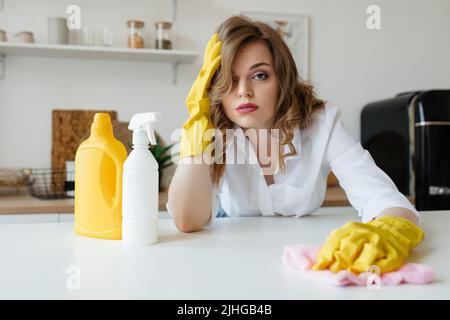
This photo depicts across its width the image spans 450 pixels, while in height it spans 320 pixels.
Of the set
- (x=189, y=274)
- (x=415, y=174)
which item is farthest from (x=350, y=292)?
(x=415, y=174)

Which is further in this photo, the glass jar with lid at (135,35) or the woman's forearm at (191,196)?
the glass jar with lid at (135,35)

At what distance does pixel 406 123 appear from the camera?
2.12 meters

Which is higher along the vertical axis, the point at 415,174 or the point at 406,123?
the point at 406,123

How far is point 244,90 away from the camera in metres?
1.09

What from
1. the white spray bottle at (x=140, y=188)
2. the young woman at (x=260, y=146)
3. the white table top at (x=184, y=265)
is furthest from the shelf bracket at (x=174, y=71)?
Answer: the white spray bottle at (x=140, y=188)

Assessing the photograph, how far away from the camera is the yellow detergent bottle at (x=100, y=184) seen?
2.91 ft

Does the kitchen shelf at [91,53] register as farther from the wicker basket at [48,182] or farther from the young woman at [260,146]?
the young woman at [260,146]

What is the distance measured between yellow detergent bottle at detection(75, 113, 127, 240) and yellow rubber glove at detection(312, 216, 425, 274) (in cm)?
40

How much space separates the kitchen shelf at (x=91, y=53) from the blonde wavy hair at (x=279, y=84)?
3.45 feet

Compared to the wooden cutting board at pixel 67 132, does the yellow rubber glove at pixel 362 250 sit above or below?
below

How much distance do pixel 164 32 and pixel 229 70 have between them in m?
1.30

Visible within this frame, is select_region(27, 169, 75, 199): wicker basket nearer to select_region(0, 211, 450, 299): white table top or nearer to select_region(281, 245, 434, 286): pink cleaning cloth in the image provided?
select_region(0, 211, 450, 299): white table top
